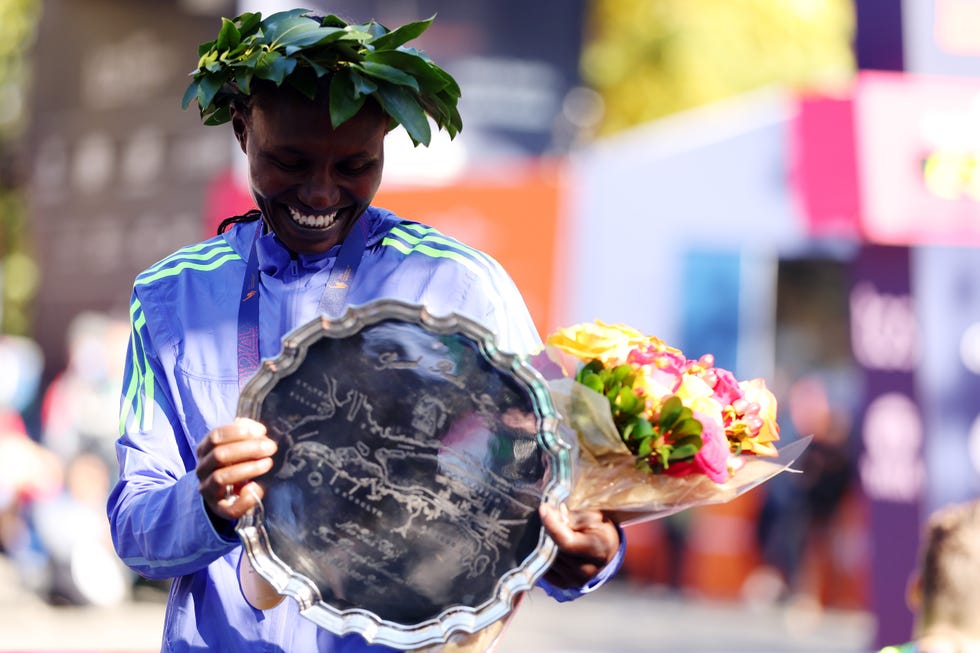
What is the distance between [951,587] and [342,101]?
194 cm

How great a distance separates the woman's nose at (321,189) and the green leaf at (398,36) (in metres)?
0.25

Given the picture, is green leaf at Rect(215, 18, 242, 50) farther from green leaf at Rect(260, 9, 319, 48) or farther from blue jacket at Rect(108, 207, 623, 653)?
blue jacket at Rect(108, 207, 623, 653)

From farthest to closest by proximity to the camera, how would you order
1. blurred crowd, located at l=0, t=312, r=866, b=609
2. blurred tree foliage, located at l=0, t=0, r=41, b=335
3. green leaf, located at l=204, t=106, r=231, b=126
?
blurred tree foliage, located at l=0, t=0, r=41, b=335, blurred crowd, located at l=0, t=312, r=866, b=609, green leaf, located at l=204, t=106, r=231, b=126

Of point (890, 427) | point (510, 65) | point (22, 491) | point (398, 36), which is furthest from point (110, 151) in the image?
point (398, 36)

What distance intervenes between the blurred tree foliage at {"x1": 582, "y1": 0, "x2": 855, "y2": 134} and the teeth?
2103 cm

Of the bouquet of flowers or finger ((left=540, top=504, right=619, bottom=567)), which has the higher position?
the bouquet of flowers

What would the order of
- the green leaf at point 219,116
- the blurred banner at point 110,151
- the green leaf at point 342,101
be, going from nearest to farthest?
1. the green leaf at point 342,101
2. the green leaf at point 219,116
3. the blurred banner at point 110,151

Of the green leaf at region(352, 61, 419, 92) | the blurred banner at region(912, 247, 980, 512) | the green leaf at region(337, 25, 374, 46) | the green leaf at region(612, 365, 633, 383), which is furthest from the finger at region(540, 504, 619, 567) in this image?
the blurred banner at region(912, 247, 980, 512)

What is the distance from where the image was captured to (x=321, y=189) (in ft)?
7.70

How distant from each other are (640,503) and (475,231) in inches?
410

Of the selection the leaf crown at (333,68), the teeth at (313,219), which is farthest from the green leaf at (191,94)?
the teeth at (313,219)

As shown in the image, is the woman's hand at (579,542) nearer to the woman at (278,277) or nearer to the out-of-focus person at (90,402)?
the woman at (278,277)

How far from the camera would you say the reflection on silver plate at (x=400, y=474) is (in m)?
2.12

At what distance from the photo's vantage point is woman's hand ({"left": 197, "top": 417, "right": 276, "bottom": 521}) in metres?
2.05
